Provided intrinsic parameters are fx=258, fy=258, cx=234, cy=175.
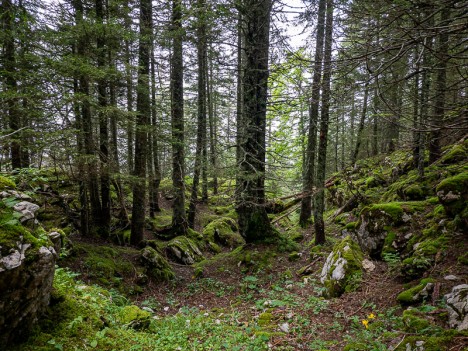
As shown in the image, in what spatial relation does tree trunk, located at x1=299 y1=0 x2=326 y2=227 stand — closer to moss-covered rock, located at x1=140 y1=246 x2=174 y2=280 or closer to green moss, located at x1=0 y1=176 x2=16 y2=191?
moss-covered rock, located at x1=140 y1=246 x2=174 y2=280

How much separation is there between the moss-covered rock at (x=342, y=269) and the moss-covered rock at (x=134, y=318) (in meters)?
3.62

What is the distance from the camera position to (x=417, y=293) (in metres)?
4.16

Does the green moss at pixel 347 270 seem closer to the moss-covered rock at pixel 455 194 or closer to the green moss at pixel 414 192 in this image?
the moss-covered rock at pixel 455 194

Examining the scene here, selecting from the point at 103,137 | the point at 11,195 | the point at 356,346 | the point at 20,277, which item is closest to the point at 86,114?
the point at 103,137

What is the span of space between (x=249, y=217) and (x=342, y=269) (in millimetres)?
3307

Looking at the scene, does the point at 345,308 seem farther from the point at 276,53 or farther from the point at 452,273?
the point at 276,53

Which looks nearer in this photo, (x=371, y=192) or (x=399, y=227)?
(x=399, y=227)

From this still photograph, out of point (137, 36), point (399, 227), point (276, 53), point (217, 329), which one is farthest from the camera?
point (276, 53)

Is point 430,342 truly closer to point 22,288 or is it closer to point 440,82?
point 440,82

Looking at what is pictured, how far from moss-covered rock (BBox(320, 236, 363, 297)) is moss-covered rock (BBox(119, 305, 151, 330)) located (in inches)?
143

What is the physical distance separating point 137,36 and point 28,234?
19.6ft

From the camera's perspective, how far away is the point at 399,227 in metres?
6.02

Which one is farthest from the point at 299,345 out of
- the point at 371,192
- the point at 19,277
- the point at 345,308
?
the point at 371,192

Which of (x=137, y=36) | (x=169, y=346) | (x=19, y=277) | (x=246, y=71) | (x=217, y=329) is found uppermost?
(x=137, y=36)
